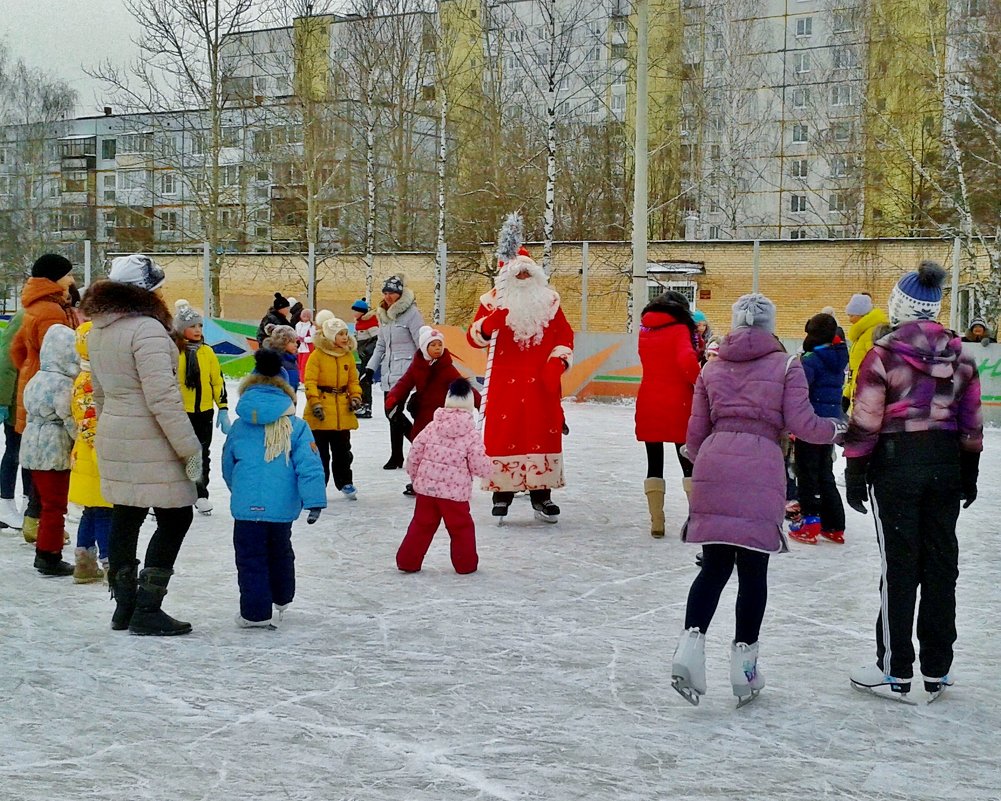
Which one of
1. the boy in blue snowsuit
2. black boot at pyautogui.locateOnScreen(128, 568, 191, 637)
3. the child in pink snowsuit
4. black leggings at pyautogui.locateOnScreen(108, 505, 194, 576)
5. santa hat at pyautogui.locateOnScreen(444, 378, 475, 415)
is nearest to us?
black leggings at pyautogui.locateOnScreen(108, 505, 194, 576)

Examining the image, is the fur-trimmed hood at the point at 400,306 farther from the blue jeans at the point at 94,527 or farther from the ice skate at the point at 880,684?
the ice skate at the point at 880,684

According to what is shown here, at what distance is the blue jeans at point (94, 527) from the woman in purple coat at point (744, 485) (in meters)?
3.10

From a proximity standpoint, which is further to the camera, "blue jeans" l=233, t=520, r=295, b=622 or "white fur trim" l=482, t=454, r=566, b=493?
"white fur trim" l=482, t=454, r=566, b=493

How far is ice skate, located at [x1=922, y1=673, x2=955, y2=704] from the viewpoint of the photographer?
4359 millimetres

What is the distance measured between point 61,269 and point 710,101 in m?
29.8

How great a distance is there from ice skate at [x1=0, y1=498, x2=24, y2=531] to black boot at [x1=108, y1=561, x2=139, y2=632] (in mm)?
2640

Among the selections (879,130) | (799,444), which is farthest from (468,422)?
(879,130)

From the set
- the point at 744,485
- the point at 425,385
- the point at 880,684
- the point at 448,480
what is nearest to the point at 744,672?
the point at 880,684

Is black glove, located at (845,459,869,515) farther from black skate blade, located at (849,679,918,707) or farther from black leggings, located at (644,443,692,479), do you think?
black leggings, located at (644,443,692,479)

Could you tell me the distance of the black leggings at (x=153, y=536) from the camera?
5.00m

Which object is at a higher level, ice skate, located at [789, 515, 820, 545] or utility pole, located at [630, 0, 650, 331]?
utility pole, located at [630, 0, 650, 331]

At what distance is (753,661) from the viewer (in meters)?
4.30

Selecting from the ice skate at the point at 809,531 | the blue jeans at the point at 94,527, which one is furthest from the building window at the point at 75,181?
the ice skate at the point at 809,531

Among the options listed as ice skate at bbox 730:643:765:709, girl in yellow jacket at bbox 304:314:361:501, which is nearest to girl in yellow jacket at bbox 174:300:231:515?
girl in yellow jacket at bbox 304:314:361:501
